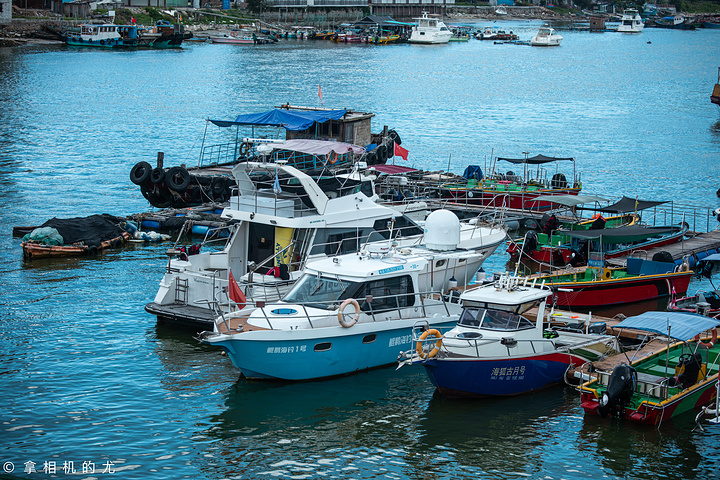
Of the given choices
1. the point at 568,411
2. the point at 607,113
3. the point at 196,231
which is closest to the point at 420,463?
the point at 568,411

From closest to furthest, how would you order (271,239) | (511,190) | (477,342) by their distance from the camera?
1. (477,342)
2. (271,239)
3. (511,190)

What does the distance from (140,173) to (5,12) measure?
10200cm

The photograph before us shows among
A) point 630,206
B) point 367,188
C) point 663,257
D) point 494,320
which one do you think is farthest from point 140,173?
point 494,320

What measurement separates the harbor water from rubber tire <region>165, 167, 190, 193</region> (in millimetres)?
3533

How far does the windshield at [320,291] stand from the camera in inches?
790

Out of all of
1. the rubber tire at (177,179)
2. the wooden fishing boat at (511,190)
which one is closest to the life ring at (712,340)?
the wooden fishing boat at (511,190)

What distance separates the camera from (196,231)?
1342 inches

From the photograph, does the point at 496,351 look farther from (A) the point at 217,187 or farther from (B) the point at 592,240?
(A) the point at 217,187

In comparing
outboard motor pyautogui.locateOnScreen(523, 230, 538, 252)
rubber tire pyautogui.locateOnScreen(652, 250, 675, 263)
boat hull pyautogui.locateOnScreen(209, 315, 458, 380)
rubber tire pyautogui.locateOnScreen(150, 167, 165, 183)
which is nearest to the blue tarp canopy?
rubber tire pyautogui.locateOnScreen(150, 167, 165, 183)

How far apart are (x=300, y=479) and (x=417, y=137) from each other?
51.0 m

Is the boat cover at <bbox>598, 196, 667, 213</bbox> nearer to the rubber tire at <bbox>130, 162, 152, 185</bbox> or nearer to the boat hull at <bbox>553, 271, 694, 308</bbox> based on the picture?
the boat hull at <bbox>553, 271, 694, 308</bbox>

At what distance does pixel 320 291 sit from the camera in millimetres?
20219

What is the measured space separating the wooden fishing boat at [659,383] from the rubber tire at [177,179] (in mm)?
24477

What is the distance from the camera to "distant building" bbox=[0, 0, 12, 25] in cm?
12221
